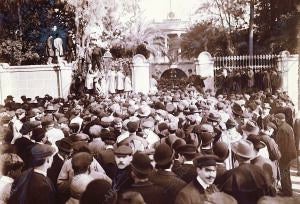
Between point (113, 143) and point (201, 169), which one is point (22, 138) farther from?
point (201, 169)

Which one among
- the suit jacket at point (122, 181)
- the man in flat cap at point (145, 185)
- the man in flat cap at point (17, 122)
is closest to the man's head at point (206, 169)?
the man in flat cap at point (145, 185)

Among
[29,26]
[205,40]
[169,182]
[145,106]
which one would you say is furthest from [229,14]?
[169,182]

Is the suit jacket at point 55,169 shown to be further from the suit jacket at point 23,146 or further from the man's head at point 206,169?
the man's head at point 206,169

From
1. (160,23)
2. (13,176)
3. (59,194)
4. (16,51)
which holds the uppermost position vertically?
(160,23)

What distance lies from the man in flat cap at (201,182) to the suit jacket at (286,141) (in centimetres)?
365

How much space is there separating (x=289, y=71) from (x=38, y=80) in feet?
37.3

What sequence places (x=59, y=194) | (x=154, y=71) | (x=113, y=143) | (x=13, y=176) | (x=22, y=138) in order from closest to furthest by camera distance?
(x=13, y=176) → (x=59, y=194) → (x=113, y=143) → (x=22, y=138) → (x=154, y=71)

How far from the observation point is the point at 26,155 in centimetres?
619

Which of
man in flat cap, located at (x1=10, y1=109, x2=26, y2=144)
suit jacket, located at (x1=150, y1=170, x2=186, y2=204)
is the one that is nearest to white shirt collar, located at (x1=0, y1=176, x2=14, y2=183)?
suit jacket, located at (x1=150, y1=170, x2=186, y2=204)

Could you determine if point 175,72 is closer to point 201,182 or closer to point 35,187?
point 35,187

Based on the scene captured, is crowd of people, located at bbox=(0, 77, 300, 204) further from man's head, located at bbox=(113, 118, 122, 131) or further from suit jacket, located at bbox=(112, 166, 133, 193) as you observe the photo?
man's head, located at bbox=(113, 118, 122, 131)

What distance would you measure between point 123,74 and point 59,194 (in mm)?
15531

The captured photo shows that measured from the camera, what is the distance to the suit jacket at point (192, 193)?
3837 mm

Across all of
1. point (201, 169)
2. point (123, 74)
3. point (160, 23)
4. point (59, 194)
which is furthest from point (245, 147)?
point (160, 23)
